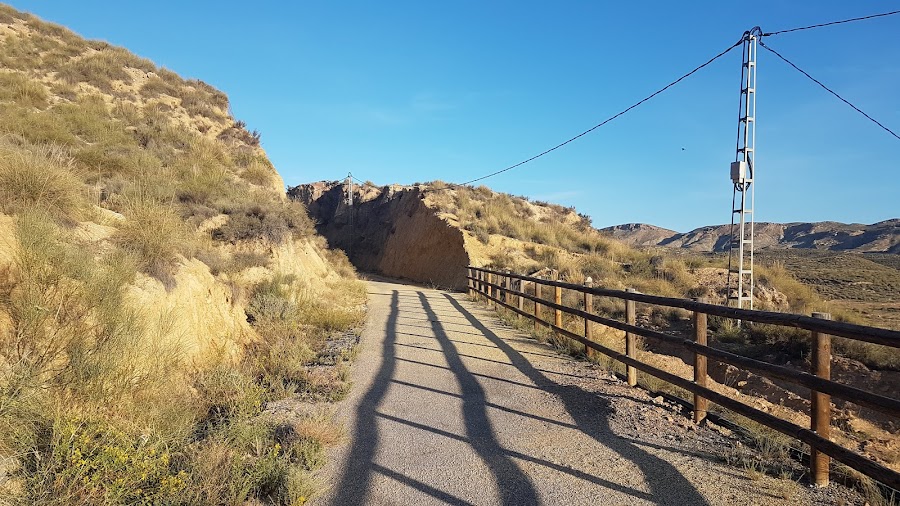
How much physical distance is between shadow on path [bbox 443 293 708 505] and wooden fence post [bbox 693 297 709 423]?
96 centimetres

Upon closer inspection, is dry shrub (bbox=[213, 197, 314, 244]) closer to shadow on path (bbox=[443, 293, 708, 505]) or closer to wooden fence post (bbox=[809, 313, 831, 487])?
shadow on path (bbox=[443, 293, 708, 505])

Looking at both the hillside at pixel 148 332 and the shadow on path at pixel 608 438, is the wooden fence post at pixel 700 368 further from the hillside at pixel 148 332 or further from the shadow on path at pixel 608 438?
the hillside at pixel 148 332

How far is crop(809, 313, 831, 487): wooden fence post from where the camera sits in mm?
4066

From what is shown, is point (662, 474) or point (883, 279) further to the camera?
point (883, 279)

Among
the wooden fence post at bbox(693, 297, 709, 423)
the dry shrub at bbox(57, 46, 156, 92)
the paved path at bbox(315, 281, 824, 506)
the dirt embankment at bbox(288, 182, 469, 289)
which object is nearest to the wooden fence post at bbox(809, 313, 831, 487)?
the paved path at bbox(315, 281, 824, 506)

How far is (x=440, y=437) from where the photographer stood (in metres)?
5.11

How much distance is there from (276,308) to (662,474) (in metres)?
7.99

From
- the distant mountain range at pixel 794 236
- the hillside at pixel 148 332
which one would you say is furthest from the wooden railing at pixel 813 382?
the distant mountain range at pixel 794 236

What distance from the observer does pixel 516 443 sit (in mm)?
4965

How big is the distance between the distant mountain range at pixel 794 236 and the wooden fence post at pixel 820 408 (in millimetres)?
59167

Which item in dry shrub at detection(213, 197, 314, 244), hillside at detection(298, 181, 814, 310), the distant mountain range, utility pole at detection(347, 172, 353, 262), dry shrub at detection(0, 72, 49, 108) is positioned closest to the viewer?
dry shrub at detection(213, 197, 314, 244)

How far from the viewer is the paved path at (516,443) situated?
155 inches

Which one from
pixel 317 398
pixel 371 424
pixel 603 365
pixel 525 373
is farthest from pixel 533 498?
pixel 603 365

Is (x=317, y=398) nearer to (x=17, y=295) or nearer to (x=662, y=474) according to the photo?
(x=17, y=295)
